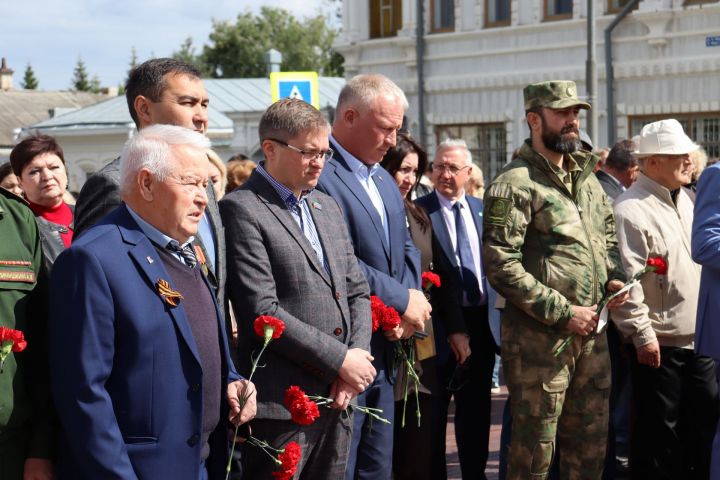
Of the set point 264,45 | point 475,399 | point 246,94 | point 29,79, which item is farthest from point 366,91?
point 29,79

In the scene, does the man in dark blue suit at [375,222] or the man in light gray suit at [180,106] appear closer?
the man in light gray suit at [180,106]

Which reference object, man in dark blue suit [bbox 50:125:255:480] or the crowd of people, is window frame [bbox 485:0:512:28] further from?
man in dark blue suit [bbox 50:125:255:480]

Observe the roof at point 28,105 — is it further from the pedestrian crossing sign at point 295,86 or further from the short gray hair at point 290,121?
the short gray hair at point 290,121

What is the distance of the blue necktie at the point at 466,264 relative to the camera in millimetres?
6637

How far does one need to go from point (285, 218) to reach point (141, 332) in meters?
1.39

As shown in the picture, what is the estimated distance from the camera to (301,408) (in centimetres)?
421

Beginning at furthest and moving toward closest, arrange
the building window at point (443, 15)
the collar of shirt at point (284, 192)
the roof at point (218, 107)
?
the roof at point (218, 107), the building window at point (443, 15), the collar of shirt at point (284, 192)

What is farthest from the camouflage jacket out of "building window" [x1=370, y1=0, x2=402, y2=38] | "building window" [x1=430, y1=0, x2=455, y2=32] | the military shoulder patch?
"building window" [x1=370, y1=0, x2=402, y2=38]

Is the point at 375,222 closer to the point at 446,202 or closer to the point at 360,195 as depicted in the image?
the point at 360,195

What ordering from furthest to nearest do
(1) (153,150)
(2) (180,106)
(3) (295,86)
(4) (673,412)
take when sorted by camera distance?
1. (3) (295,86)
2. (4) (673,412)
3. (2) (180,106)
4. (1) (153,150)

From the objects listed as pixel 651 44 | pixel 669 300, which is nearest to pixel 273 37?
pixel 651 44

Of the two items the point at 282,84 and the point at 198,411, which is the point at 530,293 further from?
the point at 282,84

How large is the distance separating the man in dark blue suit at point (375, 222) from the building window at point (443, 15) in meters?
21.5

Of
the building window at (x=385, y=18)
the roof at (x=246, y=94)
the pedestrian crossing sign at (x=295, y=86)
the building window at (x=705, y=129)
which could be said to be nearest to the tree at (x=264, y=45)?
the roof at (x=246, y=94)
